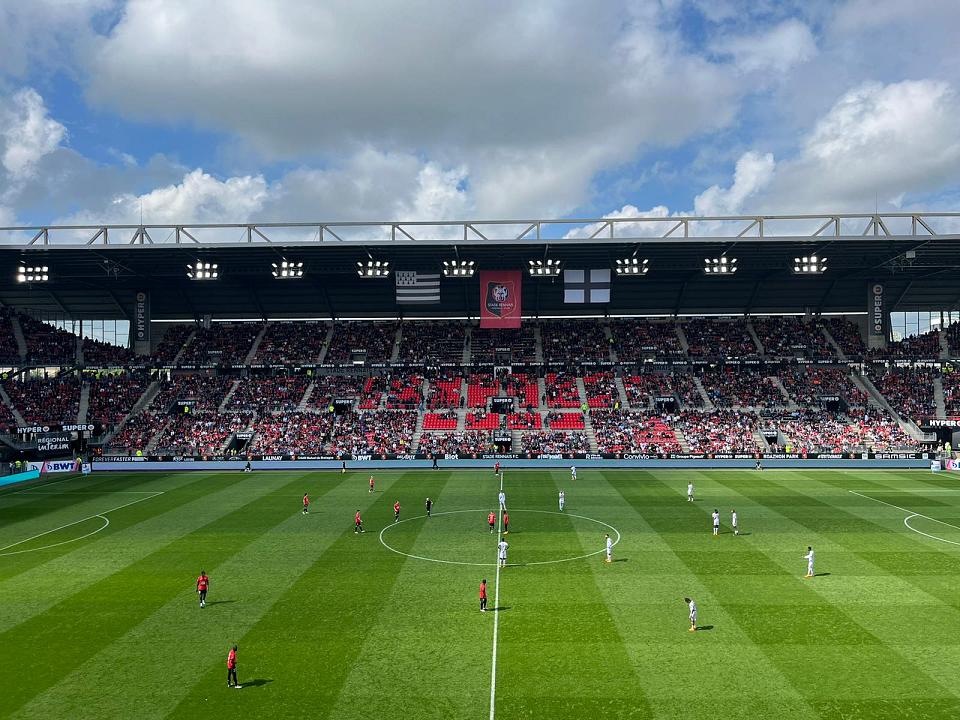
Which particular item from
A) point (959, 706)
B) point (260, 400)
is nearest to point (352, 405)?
point (260, 400)

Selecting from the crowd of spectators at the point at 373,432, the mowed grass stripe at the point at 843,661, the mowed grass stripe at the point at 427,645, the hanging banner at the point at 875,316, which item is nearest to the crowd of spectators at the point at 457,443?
the crowd of spectators at the point at 373,432

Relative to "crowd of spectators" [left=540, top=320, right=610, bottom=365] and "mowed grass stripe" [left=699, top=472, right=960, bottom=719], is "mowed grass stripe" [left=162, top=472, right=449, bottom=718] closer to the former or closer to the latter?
"mowed grass stripe" [left=699, top=472, right=960, bottom=719]

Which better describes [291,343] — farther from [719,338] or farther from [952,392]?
[952,392]

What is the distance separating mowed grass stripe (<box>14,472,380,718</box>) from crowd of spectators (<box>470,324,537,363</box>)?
147ft

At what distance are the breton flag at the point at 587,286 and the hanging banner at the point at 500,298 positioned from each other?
5.13m

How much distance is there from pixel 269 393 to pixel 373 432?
602 inches

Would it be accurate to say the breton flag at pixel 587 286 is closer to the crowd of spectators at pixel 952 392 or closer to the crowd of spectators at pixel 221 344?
the crowd of spectators at pixel 952 392

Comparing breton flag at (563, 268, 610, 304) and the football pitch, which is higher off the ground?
breton flag at (563, 268, 610, 304)

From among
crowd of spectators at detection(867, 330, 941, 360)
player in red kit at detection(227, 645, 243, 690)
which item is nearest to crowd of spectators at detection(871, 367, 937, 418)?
crowd of spectators at detection(867, 330, 941, 360)

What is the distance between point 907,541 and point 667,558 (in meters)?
12.5

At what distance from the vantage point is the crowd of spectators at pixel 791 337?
255 feet

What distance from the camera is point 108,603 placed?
77.5ft

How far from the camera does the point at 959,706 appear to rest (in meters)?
16.1

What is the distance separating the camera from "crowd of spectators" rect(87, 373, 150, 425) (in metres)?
70.7
